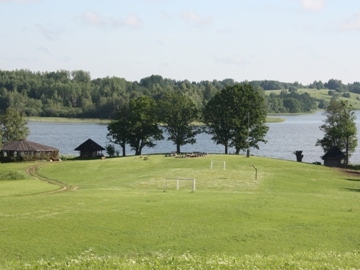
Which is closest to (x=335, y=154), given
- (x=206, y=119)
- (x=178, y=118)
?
(x=206, y=119)

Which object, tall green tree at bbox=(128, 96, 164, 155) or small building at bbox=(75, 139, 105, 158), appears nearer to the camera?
small building at bbox=(75, 139, 105, 158)

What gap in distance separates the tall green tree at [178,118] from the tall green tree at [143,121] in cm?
208

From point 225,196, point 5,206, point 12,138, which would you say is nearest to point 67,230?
point 5,206

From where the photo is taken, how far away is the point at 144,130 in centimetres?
10525

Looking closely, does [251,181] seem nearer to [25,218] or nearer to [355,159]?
[25,218]

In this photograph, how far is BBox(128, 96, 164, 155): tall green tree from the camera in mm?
104088

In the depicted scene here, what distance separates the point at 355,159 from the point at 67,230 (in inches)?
4018

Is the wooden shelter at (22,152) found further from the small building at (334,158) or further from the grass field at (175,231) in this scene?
the small building at (334,158)

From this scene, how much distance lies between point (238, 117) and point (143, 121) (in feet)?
59.9

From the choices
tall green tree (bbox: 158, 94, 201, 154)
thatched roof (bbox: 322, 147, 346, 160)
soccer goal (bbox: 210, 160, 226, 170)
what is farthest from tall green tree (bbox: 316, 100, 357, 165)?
soccer goal (bbox: 210, 160, 226, 170)

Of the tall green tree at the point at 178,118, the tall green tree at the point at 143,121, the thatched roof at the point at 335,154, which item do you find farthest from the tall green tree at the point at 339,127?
the tall green tree at the point at 143,121

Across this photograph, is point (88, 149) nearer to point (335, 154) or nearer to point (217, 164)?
point (217, 164)

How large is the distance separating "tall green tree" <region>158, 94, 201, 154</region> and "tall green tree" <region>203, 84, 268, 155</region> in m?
4.09

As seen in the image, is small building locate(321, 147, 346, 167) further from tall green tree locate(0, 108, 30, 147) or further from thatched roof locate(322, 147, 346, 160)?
tall green tree locate(0, 108, 30, 147)
